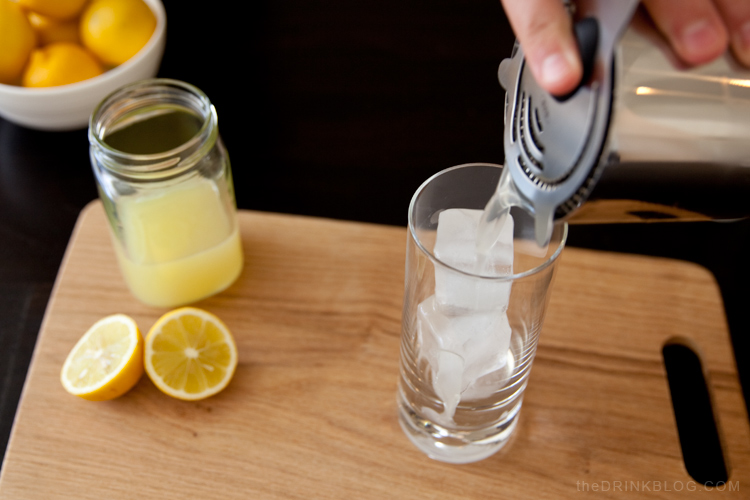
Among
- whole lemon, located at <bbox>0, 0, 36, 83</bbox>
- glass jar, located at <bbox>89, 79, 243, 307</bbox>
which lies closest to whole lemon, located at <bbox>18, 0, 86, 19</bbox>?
whole lemon, located at <bbox>0, 0, 36, 83</bbox>

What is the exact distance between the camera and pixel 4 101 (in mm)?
1173

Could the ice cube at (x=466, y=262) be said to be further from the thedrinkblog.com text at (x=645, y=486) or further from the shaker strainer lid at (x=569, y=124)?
the thedrinkblog.com text at (x=645, y=486)

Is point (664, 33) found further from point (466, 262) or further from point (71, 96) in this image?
point (71, 96)

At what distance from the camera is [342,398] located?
0.93m

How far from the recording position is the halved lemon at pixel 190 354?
2.97 ft

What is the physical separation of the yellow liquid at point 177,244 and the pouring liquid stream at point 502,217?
1.28ft

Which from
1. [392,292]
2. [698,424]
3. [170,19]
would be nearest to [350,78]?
[170,19]

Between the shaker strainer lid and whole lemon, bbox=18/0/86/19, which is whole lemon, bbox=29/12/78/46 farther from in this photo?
the shaker strainer lid

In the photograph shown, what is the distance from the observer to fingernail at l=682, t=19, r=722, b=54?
0.57 m

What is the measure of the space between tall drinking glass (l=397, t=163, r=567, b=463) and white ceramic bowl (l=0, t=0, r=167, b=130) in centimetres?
69

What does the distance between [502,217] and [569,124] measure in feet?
0.53

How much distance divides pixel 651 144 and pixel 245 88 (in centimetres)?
99

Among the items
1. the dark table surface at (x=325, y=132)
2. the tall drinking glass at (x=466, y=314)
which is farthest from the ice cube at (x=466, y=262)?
the dark table surface at (x=325, y=132)

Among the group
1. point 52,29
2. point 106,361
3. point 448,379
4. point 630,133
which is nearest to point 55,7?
point 52,29
